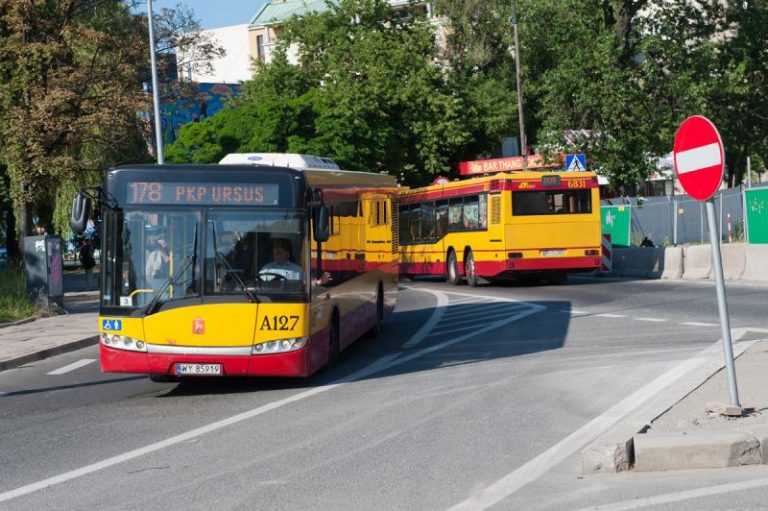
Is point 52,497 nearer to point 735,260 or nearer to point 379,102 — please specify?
point 735,260

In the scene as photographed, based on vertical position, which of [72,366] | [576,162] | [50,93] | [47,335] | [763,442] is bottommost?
[72,366]

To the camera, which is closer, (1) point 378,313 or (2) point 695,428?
(2) point 695,428

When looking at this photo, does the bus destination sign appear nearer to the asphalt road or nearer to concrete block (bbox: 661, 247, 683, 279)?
the asphalt road

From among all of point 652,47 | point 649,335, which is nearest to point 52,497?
point 649,335

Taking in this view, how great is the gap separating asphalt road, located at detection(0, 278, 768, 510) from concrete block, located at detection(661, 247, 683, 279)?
12.0 meters

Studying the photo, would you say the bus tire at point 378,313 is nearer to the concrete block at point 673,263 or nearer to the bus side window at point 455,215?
the concrete block at point 673,263

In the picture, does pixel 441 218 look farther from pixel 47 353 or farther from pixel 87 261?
pixel 47 353

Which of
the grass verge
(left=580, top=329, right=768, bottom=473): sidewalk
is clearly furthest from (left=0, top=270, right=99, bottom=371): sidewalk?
(left=580, top=329, right=768, bottom=473): sidewalk

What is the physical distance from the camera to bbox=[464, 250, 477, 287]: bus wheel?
32375 mm

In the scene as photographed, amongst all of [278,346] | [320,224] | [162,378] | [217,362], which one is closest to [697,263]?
[320,224]

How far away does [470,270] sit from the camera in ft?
107

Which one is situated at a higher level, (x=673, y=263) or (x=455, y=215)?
(x=455, y=215)

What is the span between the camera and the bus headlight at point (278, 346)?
12344mm

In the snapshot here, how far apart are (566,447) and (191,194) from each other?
5.59 metres
